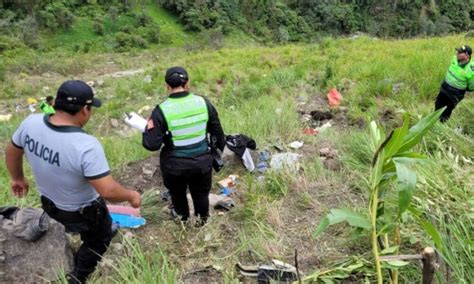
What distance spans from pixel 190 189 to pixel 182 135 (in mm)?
518

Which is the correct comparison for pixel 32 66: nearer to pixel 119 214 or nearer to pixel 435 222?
pixel 119 214

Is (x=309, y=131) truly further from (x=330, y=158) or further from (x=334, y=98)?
(x=334, y=98)

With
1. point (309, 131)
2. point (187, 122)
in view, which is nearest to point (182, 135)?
point (187, 122)

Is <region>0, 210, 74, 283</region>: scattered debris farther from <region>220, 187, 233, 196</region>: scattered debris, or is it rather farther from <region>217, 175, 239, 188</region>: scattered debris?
<region>217, 175, 239, 188</region>: scattered debris

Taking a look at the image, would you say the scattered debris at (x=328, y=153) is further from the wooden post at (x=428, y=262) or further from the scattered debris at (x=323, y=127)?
the wooden post at (x=428, y=262)

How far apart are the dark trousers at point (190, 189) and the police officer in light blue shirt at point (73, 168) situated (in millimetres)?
724

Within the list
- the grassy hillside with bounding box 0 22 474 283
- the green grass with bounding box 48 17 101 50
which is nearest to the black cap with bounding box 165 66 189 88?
the grassy hillside with bounding box 0 22 474 283

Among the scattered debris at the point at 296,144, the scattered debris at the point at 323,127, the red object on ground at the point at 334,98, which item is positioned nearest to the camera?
the scattered debris at the point at 296,144

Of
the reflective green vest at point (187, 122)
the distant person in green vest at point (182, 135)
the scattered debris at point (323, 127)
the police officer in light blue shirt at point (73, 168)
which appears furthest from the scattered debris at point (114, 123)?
the police officer in light blue shirt at point (73, 168)

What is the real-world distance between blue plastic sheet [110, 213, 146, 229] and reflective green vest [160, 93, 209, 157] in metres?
0.74

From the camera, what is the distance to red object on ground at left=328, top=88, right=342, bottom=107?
6904 millimetres

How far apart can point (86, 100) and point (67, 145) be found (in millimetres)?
270

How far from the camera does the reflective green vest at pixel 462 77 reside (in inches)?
208

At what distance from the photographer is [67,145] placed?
7.68ft
